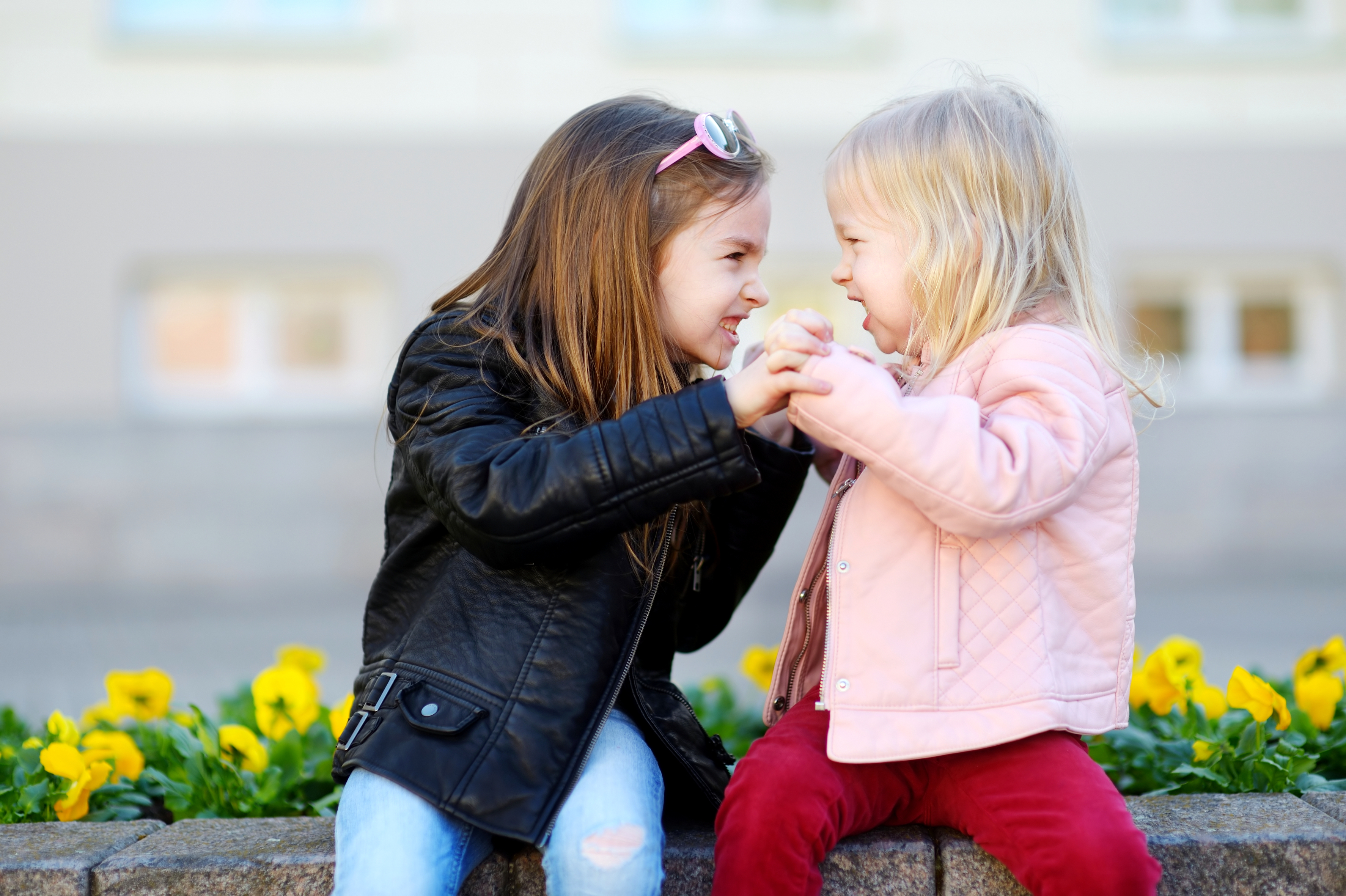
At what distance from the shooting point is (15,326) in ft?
23.7

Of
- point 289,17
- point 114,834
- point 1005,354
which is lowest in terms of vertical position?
point 114,834

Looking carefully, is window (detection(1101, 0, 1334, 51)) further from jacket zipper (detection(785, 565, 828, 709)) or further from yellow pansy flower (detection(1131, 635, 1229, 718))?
jacket zipper (detection(785, 565, 828, 709))

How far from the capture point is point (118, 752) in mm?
2367

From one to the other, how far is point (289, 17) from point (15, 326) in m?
2.43

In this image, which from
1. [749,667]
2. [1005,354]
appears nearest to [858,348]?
[1005,354]

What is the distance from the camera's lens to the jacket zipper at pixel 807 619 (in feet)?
6.73

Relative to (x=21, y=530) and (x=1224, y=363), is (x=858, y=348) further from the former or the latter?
(x=1224, y=363)

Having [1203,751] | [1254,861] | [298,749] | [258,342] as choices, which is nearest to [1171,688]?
[1203,751]

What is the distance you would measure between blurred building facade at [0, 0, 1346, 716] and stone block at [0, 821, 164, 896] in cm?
481

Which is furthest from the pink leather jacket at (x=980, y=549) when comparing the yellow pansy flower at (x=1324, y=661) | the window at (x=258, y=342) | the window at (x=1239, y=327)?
the window at (x=1239, y=327)

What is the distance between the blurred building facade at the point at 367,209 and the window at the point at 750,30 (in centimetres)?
2

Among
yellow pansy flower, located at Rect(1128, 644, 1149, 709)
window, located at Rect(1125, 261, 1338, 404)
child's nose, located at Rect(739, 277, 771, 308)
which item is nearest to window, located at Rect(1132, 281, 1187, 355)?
window, located at Rect(1125, 261, 1338, 404)

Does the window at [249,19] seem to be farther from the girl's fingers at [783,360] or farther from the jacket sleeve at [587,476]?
the girl's fingers at [783,360]

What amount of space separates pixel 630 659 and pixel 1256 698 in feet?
3.76
